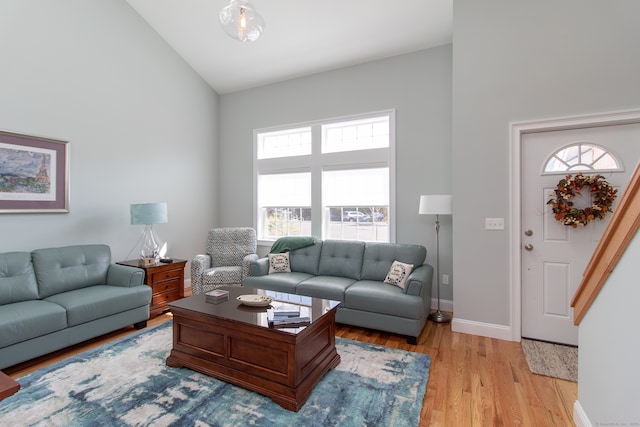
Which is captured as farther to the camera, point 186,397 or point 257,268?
point 257,268

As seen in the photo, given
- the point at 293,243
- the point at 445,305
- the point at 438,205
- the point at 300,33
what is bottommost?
the point at 445,305

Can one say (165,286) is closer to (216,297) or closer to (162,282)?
(162,282)

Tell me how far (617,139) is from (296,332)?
3.22 m

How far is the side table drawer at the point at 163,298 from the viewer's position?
11.8 ft

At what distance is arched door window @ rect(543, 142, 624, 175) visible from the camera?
8.93 feet

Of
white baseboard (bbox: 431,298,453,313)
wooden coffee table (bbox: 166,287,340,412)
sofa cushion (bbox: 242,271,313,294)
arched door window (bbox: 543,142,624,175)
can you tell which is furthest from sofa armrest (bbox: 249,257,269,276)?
arched door window (bbox: 543,142,624,175)

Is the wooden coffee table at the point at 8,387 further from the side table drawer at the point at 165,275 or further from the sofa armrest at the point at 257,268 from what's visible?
the sofa armrest at the point at 257,268

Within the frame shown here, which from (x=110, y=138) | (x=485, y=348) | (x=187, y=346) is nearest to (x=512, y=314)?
(x=485, y=348)

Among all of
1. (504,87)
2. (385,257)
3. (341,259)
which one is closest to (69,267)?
(341,259)

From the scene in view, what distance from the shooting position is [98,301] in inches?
114

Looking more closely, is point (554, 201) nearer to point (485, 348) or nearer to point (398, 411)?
point (485, 348)

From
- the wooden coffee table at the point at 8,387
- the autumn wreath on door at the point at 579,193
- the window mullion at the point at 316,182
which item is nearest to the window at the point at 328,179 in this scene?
the window mullion at the point at 316,182

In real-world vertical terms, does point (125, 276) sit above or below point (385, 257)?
below

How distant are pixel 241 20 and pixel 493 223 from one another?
291cm
